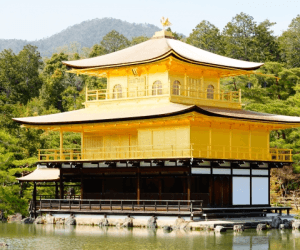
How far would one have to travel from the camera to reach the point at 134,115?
3759cm

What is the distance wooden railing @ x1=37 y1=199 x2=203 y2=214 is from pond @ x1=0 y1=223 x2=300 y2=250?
63.7 inches

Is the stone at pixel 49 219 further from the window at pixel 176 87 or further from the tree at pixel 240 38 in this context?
the tree at pixel 240 38

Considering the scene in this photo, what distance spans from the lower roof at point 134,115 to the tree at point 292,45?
109 feet

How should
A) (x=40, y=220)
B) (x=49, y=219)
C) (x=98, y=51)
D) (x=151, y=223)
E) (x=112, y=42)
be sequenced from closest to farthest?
1. (x=151, y=223)
2. (x=49, y=219)
3. (x=40, y=220)
4. (x=98, y=51)
5. (x=112, y=42)

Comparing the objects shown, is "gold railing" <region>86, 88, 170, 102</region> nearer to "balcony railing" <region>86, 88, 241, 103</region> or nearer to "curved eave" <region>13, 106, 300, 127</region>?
"balcony railing" <region>86, 88, 241, 103</region>

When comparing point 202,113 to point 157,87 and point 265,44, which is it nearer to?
point 157,87

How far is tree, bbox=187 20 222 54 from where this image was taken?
7894cm

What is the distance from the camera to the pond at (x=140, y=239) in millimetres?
27750

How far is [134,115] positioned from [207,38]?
43.8 metres

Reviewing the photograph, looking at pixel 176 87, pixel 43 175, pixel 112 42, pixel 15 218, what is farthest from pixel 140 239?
pixel 112 42

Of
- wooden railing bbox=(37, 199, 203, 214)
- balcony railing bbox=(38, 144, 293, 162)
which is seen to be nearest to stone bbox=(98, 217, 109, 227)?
wooden railing bbox=(37, 199, 203, 214)

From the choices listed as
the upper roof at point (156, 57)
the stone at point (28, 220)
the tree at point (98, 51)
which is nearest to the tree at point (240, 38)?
the tree at point (98, 51)

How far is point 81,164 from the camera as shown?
39.9 m

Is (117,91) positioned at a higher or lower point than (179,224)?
higher
